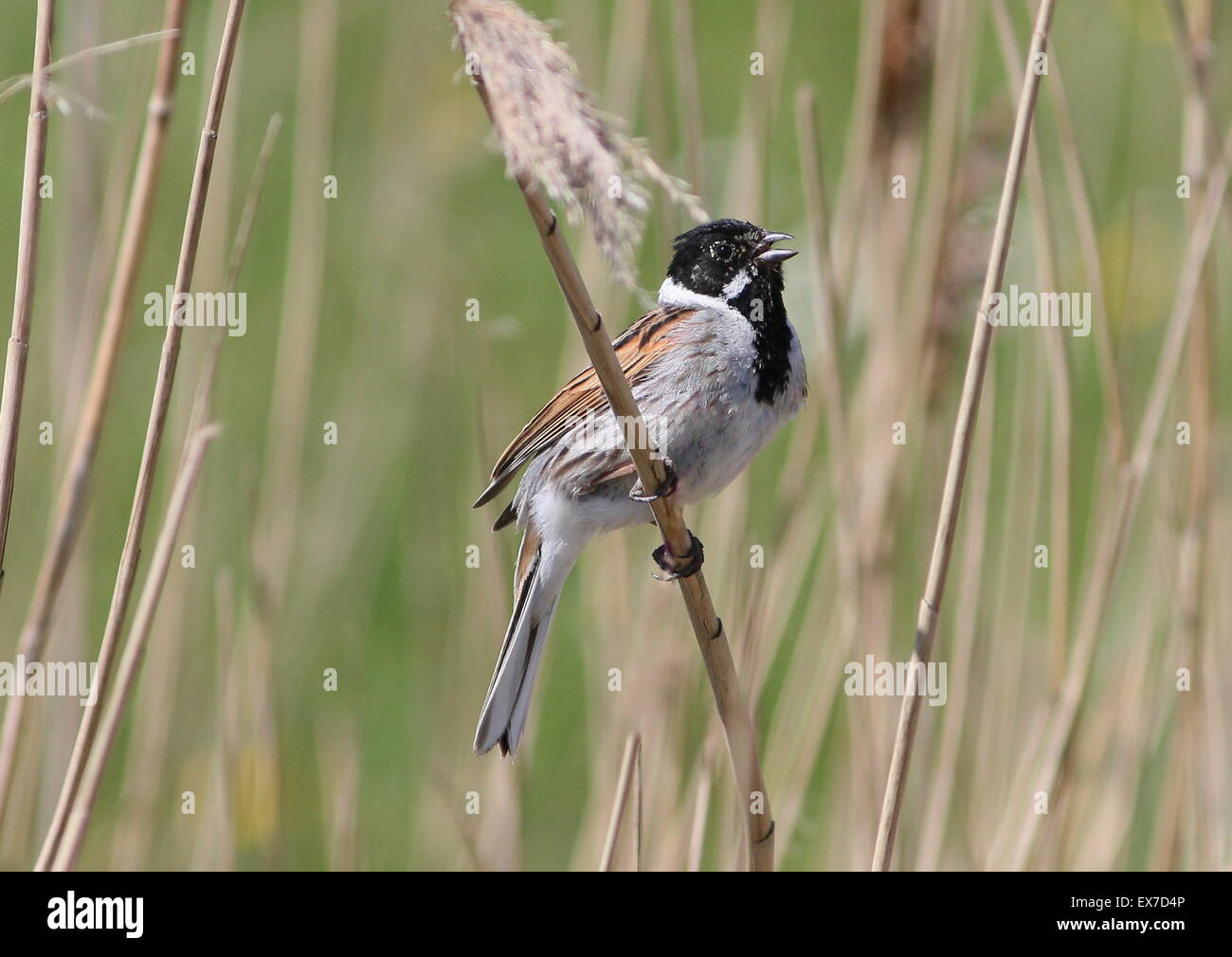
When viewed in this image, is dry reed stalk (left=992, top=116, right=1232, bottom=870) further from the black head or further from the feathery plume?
the feathery plume

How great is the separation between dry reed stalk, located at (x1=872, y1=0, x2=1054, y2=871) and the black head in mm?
882

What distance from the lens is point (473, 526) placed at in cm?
316

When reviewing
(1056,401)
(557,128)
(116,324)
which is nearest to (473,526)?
(1056,401)

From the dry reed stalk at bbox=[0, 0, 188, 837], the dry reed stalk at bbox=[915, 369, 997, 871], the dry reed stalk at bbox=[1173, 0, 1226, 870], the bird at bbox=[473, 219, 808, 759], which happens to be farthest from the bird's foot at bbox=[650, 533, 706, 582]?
the dry reed stalk at bbox=[1173, 0, 1226, 870]

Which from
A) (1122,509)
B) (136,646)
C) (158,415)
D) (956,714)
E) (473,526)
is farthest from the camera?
(473,526)

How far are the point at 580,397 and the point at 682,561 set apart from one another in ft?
2.56

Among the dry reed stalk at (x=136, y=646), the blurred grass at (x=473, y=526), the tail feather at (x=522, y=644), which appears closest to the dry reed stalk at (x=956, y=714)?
the blurred grass at (x=473, y=526)

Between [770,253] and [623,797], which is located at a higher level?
[770,253]

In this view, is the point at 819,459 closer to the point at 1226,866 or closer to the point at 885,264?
the point at 885,264

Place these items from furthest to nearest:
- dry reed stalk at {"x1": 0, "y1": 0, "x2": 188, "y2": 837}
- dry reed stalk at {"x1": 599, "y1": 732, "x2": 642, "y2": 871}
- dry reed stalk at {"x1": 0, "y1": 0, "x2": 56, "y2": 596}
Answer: dry reed stalk at {"x1": 599, "y1": 732, "x2": 642, "y2": 871}, dry reed stalk at {"x1": 0, "y1": 0, "x2": 56, "y2": 596}, dry reed stalk at {"x1": 0, "y1": 0, "x2": 188, "y2": 837}

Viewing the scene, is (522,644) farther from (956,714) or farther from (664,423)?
(956,714)

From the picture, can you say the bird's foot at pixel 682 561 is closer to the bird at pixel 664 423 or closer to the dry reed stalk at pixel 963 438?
the bird at pixel 664 423

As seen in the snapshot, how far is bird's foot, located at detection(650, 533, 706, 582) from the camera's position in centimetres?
192

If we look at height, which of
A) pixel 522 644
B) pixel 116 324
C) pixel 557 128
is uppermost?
pixel 557 128
